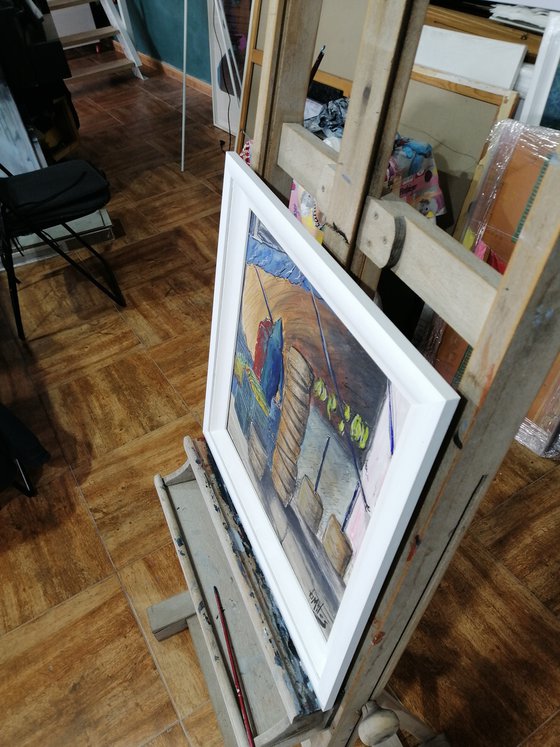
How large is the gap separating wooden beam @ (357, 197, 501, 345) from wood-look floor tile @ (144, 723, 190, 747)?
1.14 metres

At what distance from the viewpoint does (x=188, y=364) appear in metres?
2.00

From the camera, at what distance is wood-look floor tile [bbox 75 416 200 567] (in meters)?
1.50

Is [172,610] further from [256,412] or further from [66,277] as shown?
[66,277]

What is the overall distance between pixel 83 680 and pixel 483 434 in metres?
1.22

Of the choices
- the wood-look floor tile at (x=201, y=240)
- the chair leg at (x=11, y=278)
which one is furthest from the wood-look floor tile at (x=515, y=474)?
the chair leg at (x=11, y=278)

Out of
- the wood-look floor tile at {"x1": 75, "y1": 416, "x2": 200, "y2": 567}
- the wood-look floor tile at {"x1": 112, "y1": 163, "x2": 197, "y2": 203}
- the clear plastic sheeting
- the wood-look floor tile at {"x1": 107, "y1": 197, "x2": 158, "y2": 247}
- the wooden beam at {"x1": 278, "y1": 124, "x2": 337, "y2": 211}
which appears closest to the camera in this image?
the wooden beam at {"x1": 278, "y1": 124, "x2": 337, "y2": 211}

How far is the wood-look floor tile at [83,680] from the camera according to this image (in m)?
1.18

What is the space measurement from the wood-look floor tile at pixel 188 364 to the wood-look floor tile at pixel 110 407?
0.11 ft

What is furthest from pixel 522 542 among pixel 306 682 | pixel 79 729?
pixel 79 729

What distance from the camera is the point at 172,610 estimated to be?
1.30 meters

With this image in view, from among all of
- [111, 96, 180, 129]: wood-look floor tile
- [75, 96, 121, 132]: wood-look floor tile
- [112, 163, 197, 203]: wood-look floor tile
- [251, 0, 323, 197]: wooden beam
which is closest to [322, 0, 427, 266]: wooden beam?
[251, 0, 323, 197]: wooden beam

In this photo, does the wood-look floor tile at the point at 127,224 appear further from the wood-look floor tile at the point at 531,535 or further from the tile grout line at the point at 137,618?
the wood-look floor tile at the point at 531,535

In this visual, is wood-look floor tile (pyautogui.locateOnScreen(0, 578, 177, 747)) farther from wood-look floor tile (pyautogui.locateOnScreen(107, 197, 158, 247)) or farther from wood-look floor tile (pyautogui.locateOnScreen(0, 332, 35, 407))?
wood-look floor tile (pyautogui.locateOnScreen(107, 197, 158, 247))

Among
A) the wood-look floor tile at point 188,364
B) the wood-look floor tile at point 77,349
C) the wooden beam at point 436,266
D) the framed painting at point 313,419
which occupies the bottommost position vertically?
the wood-look floor tile at point 77,349
